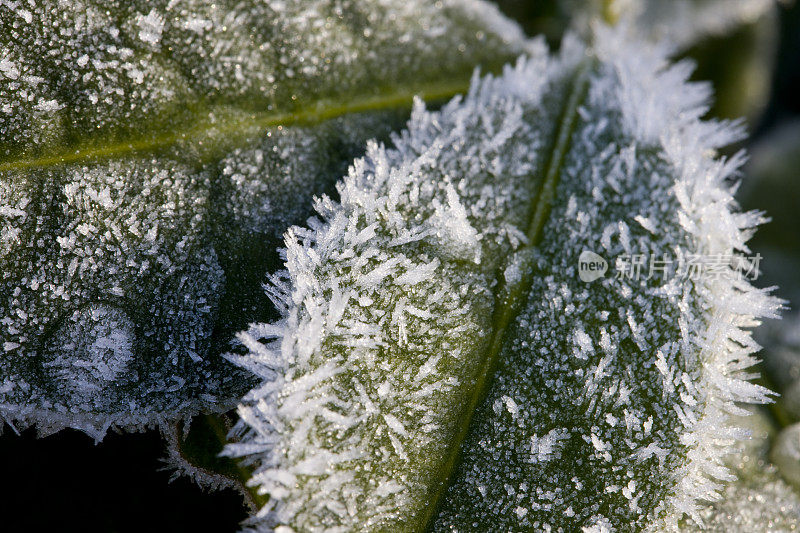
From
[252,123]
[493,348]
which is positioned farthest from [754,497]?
[252,123]

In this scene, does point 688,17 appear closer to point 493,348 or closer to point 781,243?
point 781,243

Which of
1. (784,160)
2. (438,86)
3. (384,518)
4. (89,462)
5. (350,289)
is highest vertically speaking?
(784,160)

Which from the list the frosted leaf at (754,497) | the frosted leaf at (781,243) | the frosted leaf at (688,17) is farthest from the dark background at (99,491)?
the frosted leaf at (688,17)

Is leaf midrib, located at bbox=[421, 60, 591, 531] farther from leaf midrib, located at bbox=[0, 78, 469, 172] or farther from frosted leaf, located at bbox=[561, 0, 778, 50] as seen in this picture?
frosted leaf, located at bbox=[561, 0, 778, 50]

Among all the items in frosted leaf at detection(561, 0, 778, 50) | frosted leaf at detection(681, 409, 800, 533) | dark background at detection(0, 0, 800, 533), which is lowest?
dark background at detection(0, 0, 800, 533)

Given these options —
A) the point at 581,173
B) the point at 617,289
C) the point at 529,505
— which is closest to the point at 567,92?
the point at 581,173

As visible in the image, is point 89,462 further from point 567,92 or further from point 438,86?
point 567,92

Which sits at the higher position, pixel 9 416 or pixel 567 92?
pixel 567 92

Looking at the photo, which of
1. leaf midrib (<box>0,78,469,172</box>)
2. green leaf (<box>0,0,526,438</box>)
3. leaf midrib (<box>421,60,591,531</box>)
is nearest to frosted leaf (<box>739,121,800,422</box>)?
leaf midrib (<box>421,60,591,531</box>)
